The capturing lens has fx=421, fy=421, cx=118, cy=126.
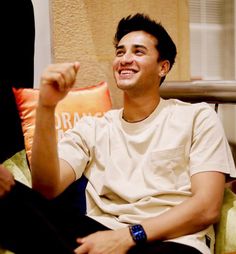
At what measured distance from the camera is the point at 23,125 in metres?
1.76

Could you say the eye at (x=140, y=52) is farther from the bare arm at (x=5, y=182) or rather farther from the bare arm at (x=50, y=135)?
the bare arm at (x=5, y=182)

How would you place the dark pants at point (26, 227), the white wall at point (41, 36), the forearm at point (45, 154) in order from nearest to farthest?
the dark pants at point (26, 227), the forearm at point (45, 154), the white wall at point (41, 36)

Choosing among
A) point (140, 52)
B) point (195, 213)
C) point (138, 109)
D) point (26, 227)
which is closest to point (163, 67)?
point (140, 52)

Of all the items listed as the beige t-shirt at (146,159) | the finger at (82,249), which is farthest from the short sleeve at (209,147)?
the finger at (82,249)

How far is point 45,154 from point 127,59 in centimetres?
55

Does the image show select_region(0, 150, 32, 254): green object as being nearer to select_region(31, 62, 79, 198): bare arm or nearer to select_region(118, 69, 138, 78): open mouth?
select_region(31, 62, 79, 198): bare arm

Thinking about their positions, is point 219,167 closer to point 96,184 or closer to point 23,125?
point 96,184

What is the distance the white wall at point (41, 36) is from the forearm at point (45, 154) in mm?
1087

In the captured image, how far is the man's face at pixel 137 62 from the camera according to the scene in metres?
1.60

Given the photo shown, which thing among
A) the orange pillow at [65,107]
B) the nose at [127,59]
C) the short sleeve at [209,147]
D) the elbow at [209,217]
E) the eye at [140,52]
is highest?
the eye at [140,52]

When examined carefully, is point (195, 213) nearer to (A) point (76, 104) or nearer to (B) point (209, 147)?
(B) point (209, 147)

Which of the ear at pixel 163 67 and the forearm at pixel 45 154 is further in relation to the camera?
the ear at pixel 163 67

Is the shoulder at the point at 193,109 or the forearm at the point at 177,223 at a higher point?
the shoulder at the point at 193,109

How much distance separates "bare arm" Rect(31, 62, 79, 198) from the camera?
1.11 metres
